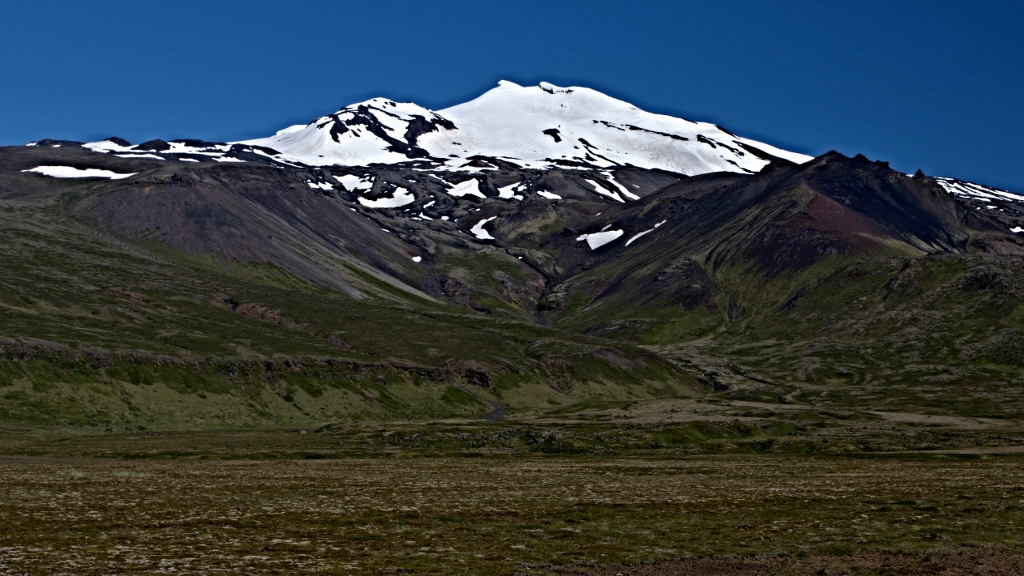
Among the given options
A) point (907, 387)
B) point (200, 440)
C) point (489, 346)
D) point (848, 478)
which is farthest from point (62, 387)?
point (907, 387)

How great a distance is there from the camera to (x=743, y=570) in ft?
89.5

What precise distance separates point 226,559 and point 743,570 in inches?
593

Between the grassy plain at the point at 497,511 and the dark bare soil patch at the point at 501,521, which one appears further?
the grassy plain at the point at 497,511

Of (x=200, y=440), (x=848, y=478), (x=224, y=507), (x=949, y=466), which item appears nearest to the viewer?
(x=224, y=507)

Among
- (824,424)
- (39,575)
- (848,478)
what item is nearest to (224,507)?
(39,575)

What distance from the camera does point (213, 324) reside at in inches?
6949

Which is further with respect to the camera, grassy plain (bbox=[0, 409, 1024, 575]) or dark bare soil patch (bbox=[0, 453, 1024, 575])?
grassy plain (bbox=[0, 409, 1024, 575])

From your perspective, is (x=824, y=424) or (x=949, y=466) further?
(x=824, y=424)

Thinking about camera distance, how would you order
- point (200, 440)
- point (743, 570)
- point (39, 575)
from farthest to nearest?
point (200, 440)
point (743, 570)
point (39, 575)

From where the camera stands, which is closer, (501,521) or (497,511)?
(501,521)

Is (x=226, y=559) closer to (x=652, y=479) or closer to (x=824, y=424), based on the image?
(x=652, y=479)

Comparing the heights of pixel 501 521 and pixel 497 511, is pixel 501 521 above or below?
above

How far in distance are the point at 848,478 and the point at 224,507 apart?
3937 centimetres

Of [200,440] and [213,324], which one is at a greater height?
[213,324]
